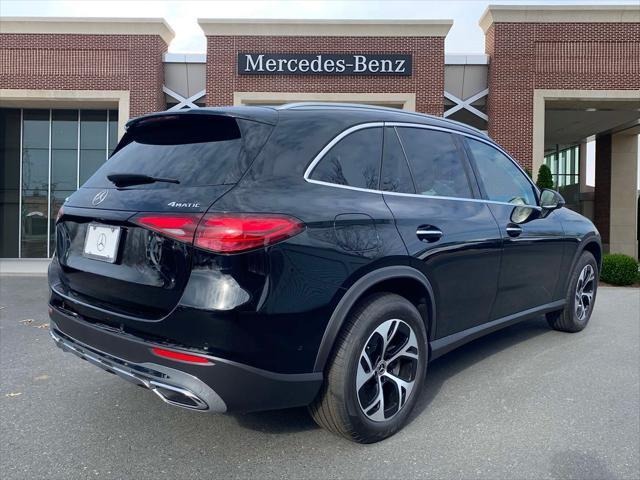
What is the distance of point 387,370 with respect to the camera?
2.80m

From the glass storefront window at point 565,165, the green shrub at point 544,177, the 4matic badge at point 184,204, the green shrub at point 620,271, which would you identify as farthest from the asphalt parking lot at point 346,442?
the glass storefront window at point 565,165

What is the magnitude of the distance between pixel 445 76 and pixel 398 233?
14142 millimetres

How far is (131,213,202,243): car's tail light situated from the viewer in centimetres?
219

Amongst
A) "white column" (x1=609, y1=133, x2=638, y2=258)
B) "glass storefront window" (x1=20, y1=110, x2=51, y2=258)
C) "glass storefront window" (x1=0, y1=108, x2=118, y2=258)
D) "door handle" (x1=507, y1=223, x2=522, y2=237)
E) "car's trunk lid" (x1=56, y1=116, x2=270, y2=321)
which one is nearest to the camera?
"car's trunk lid" (x1=56, y1=116, x2=270, y2=321)

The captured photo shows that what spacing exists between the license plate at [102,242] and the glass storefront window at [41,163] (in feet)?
50.2

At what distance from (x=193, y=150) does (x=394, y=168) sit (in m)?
1.19

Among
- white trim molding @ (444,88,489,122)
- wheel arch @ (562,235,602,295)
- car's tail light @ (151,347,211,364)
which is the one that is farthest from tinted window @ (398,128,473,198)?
white trim molding @ (444,88,489,122)

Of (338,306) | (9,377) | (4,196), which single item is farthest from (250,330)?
(4,196)

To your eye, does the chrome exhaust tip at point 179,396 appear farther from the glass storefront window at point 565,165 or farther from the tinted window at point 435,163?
the glass storefront window at point 565,165

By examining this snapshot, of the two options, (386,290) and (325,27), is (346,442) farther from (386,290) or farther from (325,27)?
(325,27)

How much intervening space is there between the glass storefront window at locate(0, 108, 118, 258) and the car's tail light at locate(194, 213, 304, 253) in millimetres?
16008

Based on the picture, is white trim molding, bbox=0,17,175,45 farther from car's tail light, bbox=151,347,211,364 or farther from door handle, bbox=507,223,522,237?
car's tail light, bbox=151,347,211,364

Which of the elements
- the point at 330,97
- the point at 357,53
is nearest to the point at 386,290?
the point at 330,97

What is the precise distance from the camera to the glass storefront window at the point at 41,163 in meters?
16.6
